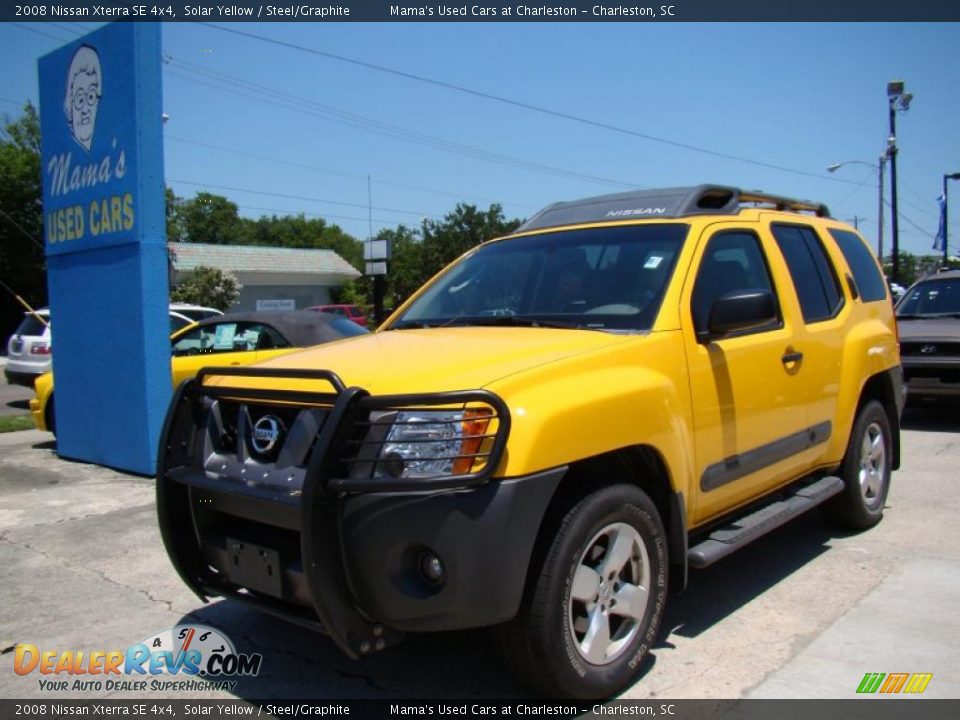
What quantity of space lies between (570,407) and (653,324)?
844mm

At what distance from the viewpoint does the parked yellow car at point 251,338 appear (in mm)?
8977

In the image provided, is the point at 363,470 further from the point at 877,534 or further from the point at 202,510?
the point at 877,534

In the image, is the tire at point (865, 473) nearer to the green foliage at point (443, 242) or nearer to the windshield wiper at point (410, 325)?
the windshield wiper at point (410, 325)

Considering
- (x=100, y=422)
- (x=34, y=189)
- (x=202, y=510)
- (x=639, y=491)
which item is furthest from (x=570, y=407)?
(x=34, y=189)

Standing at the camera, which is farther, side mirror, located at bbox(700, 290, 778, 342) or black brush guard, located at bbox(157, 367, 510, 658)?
side mirror, located at bbox(700, 290, 778, 342)

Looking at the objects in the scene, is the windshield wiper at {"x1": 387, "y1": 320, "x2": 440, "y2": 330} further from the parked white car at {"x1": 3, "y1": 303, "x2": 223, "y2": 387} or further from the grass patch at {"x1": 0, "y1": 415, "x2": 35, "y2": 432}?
the parked white car at {"x1": 3, "y1": 303, "x2": 223, "y2": 387}

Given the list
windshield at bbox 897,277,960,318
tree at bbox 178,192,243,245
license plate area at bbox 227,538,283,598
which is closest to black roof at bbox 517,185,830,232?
license plate area at bbox 227,538,283,598

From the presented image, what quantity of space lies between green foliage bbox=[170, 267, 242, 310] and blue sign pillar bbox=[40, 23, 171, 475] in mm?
27593

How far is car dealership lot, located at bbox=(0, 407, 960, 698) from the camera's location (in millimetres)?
3375

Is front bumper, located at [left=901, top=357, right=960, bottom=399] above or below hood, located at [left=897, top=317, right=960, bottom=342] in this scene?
below

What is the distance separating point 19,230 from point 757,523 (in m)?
32.8

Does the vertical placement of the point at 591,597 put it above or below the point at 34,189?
below

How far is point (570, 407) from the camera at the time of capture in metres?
2.91

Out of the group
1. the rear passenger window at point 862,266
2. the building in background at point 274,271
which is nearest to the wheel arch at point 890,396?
the rear passenger window at point 862,266
